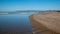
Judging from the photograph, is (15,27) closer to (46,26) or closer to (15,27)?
(15,27)

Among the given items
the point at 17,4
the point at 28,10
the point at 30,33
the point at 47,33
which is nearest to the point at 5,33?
the point at 30,33

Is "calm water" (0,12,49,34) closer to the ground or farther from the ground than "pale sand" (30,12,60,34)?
farther from the ground

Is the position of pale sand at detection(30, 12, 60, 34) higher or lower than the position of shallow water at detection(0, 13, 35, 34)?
lower

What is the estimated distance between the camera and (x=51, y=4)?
14.6 feet

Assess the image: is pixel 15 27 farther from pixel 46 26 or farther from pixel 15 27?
pixel 46 26

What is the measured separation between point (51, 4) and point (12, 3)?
1.79 metres

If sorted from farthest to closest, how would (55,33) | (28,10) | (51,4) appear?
(51,4) → (28,10) → (55,33)

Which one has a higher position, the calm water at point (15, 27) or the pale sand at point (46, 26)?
the calm water at point (15, 27)

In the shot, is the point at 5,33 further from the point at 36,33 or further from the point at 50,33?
the point at 50,33

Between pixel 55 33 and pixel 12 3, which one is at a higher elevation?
pixel 12 3

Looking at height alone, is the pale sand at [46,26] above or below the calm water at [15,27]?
below

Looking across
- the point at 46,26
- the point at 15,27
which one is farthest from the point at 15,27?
the point at 46,26

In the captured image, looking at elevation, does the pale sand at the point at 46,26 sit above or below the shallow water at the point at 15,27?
below

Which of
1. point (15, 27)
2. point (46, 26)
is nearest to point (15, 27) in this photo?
point (15, 27)
